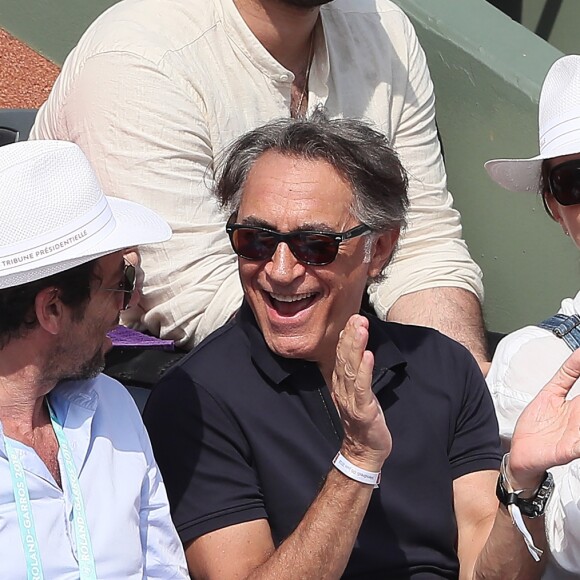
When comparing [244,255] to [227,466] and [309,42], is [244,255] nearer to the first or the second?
[227,466]

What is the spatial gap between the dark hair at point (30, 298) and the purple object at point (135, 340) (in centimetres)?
70

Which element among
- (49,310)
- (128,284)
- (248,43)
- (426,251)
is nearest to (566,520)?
(128,284)

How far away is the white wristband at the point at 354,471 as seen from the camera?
2127mm

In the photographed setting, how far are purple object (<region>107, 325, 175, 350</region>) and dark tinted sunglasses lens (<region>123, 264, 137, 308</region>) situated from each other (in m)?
0.57

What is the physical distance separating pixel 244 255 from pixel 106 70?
92 centimetres

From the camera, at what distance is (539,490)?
2.19 m

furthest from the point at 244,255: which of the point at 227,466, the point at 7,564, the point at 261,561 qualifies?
the point at 7,564

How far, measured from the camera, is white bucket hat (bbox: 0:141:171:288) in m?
1.94

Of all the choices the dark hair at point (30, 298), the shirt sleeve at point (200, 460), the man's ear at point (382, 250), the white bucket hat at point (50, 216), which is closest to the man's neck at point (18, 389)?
the dark hair at point (30, 298)

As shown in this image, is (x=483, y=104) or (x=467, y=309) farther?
(x=483, y=104)

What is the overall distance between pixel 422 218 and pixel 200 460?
4.51ft

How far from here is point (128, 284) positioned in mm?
2170

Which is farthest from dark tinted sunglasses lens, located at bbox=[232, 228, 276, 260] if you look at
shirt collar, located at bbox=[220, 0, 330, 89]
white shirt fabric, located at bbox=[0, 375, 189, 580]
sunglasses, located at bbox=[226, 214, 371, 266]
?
shirt collar, located at bbox=[220, 0, 330, 89]

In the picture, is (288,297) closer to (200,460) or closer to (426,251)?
(200,460)
